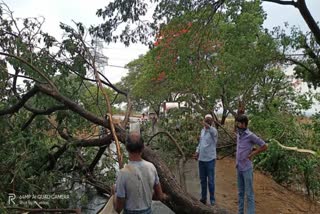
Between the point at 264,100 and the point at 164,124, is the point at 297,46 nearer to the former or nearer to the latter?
the point at 264,100

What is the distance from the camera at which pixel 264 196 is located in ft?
26.2

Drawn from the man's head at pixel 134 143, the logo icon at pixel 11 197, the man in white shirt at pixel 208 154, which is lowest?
the logo icon at pixel 11 197

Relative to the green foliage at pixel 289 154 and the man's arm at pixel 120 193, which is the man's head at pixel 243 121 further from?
the green foliage at pixel 289 154

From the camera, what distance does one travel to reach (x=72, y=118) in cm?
711

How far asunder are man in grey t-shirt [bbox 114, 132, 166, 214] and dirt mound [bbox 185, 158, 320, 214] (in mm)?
3741

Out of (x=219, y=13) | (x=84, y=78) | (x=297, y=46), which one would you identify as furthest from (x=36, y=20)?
(x=297, y=46)

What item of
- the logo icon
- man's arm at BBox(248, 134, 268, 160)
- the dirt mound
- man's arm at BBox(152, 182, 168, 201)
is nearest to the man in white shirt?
the dirt mound

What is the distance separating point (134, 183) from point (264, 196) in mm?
5724

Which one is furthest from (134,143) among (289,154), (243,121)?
(289,154)

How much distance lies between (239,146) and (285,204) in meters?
3.15

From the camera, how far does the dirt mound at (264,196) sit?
7.09m

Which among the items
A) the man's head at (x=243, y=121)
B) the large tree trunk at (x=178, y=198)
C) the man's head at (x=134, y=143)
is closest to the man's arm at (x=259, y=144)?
the man's head at (x=243, y=121)

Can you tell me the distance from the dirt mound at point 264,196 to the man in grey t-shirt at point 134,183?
3.74 m

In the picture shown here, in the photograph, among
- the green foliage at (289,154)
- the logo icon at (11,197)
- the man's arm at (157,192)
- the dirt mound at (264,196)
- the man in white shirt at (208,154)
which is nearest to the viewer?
the man's arm at (157,192)
